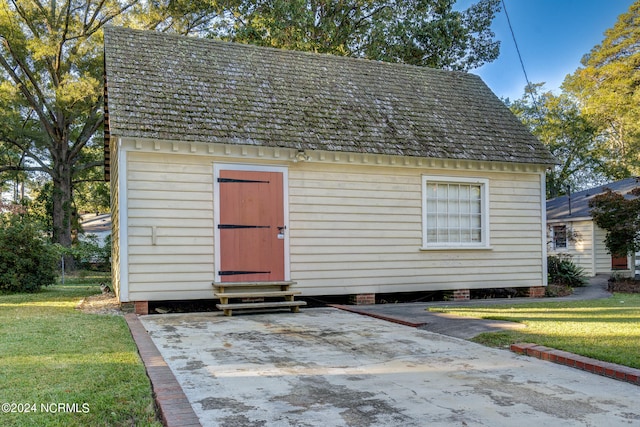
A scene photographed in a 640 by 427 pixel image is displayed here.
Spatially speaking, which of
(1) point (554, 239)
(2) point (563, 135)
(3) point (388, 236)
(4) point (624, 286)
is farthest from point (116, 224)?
(2) point (563, 135)

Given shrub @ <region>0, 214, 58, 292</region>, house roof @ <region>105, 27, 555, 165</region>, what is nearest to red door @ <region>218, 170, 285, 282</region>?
house roof @ <region>105, 27, 555, 165</region>

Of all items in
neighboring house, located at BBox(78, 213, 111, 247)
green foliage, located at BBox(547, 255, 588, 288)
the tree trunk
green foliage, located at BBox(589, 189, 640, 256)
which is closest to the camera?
green foliage, located at BBox(547, 255, 588, 288)

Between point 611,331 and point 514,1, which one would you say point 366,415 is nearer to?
point 611,331

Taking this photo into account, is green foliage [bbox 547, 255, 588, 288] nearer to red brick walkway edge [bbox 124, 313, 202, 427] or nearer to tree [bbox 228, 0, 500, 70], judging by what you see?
tree [bbox 228, 0, 500, 70]

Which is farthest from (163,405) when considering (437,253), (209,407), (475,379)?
(437,253)

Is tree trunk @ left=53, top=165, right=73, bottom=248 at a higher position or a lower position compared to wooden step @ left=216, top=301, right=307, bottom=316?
higher

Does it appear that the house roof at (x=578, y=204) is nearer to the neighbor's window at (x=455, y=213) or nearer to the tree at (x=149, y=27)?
the tree at (x=149, y=27)

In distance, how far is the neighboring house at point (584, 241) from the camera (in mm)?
19094

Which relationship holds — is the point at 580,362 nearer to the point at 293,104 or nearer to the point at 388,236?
the point at 388,236

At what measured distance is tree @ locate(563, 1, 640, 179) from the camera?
29.9 metres

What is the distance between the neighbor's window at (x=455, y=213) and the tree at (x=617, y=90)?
23.7 meters

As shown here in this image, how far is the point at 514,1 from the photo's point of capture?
54.5 feet

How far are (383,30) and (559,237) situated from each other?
34.8 ft

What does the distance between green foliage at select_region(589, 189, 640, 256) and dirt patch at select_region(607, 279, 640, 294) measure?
1.07m
